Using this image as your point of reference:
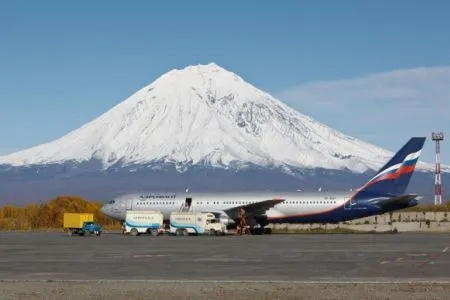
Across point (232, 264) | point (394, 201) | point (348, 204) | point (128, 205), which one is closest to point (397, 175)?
point (394, 201)

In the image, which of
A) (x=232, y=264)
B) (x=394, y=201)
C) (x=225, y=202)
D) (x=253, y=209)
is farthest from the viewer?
(x=225, y=202)

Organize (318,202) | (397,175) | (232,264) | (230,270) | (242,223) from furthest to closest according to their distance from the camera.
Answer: (242,223)
(397,175)
(318,202)
(232,264)
(230,270)

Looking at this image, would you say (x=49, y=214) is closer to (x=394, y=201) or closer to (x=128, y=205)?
(x=128, y=205)

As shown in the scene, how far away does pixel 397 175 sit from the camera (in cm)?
7331

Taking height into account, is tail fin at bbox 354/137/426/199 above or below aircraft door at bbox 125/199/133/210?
above

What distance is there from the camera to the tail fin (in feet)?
238

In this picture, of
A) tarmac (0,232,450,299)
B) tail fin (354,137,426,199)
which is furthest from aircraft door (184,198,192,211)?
tarmac (0,232,450,299)

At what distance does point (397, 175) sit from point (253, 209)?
516 inches

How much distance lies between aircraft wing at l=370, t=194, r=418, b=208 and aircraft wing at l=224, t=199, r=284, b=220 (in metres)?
8.38

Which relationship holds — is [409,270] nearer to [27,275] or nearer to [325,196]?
[27,275]

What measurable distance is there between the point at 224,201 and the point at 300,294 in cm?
5328

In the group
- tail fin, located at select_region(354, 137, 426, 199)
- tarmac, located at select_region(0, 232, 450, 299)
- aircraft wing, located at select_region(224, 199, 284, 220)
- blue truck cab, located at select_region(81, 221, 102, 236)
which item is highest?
tail fin, located at select_region(354, 137, 426, 199)

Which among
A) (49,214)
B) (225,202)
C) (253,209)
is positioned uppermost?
(225,202)

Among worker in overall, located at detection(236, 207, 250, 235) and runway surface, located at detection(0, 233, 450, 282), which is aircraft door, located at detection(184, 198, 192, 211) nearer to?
worker in overall, located at detection(236, 207, 250, 235)
